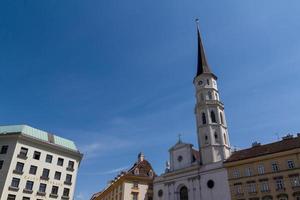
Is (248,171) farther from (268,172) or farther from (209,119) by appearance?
(209,119)

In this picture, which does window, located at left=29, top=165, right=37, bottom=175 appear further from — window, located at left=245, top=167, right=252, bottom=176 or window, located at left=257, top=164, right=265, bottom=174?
window, located at left=257, top=164, right=265, bottom=174

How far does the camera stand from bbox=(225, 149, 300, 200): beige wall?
38.8 metres

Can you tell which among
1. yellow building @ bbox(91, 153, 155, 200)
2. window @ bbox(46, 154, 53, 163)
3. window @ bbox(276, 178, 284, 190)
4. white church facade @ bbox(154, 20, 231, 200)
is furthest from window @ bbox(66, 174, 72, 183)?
window @ bbox(276, 178, 284, 190)

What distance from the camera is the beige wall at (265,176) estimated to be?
38.8 m

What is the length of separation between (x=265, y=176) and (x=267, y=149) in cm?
562

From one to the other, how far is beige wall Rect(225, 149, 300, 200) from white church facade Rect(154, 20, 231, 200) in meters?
2.22

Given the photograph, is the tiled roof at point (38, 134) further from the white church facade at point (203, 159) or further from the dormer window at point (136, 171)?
the white church facade at point (203, 159)

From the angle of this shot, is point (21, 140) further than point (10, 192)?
Yes

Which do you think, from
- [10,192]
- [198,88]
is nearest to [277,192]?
[198,88]

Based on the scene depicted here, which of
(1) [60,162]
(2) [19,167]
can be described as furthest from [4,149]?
(1) [60,162]

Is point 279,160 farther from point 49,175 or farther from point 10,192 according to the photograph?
point 10,192

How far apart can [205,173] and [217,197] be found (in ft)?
17.4

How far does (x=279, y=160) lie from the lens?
41375 millimetres

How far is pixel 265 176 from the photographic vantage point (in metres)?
41.6
